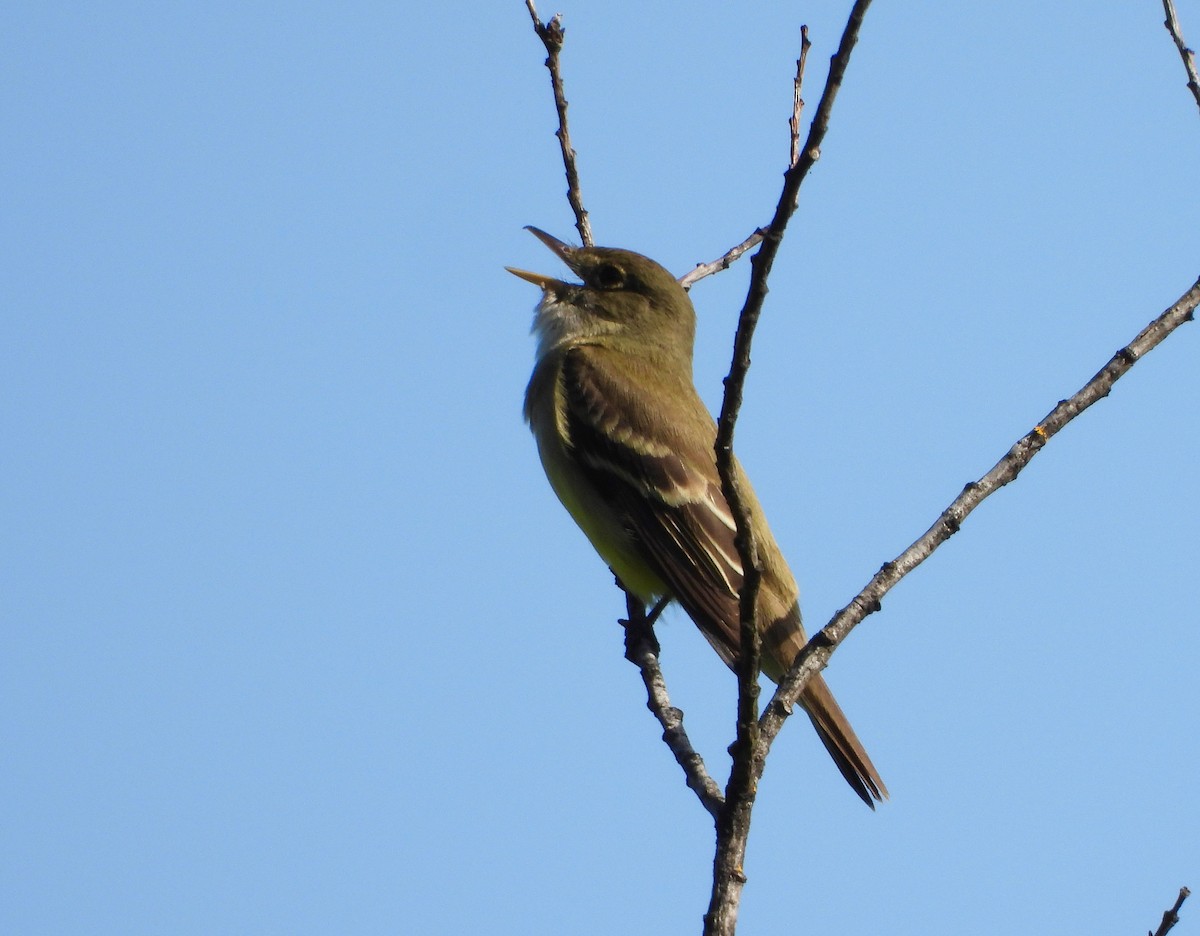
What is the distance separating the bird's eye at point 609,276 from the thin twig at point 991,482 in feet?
14.2

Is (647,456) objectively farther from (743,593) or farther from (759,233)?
(743,593)

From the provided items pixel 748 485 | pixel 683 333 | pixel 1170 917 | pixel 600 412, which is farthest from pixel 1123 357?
pixel 683 333

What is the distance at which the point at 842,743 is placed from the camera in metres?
6.44

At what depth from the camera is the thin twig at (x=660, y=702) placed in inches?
193

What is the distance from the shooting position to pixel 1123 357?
481cm

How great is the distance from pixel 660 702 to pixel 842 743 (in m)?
0.88

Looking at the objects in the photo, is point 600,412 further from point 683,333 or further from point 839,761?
point 839,761

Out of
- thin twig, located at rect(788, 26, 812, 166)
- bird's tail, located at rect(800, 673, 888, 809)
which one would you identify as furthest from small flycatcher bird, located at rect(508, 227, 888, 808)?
thin twig, located at rect(788, 26, 812, 166)

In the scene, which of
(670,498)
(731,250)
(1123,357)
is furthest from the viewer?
(731,250)

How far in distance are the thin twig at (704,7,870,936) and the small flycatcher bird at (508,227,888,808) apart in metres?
2.15

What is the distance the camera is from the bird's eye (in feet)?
29.3

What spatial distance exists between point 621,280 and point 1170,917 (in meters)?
5.93

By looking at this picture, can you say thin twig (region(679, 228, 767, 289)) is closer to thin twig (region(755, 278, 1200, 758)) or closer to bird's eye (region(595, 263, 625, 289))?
bird's eye (region(595, 263, 625, 289))

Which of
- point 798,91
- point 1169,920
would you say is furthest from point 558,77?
point 1169,920
